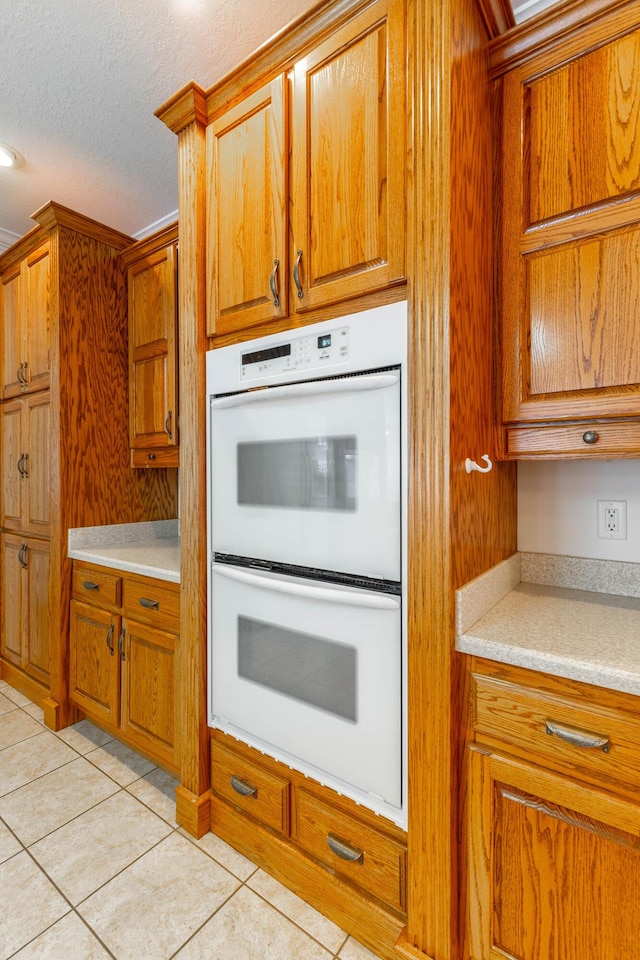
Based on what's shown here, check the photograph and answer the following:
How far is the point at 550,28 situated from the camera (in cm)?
123

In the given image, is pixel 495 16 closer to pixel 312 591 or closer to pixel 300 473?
pixel 300 473

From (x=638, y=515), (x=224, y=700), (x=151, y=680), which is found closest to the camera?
(x=638, y=515)

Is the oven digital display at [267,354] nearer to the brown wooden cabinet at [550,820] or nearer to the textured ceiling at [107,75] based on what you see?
the brown wooden cabinet at [550,820]

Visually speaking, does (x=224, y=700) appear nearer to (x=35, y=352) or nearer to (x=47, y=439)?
(x=47, y=439)

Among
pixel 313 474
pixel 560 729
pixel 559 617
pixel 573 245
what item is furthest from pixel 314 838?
pixel 573 245

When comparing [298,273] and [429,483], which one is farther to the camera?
[298,273]

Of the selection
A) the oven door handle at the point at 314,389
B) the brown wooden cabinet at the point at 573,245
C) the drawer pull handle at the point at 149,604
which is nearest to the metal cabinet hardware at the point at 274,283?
the oven door handle at the point at 314,389

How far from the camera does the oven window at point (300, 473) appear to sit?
126 cm

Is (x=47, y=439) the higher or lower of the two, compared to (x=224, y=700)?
higher

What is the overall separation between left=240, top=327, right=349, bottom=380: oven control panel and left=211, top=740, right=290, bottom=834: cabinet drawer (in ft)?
4.10

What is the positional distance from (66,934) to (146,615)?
37.2 inches

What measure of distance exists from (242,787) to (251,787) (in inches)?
1.4

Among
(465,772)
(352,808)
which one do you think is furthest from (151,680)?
(465,772)

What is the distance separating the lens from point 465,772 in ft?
3.66
